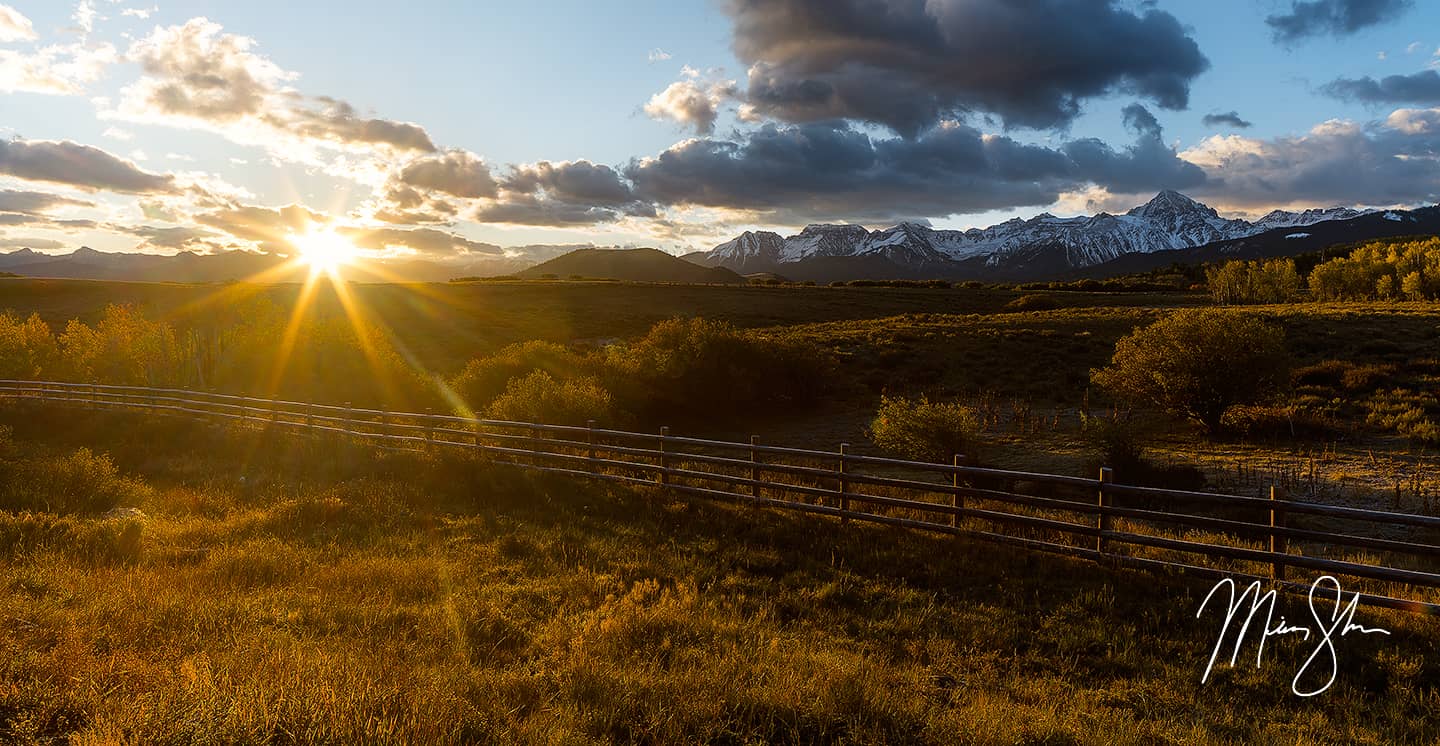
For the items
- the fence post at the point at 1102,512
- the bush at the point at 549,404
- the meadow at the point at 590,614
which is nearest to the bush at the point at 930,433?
the meadow at the point at 590,614

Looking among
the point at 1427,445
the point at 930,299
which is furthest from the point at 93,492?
the point at 930,299

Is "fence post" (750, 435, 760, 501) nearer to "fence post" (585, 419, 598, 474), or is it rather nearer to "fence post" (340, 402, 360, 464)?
"fence post" (585, 419, 598, 474)

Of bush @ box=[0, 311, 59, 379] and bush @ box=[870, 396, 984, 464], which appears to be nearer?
bush @ box=[870, 396, 984, 464]

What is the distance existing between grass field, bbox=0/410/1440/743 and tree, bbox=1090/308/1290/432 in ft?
54.2

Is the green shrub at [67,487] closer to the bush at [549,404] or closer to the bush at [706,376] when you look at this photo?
the bush at [549,404]

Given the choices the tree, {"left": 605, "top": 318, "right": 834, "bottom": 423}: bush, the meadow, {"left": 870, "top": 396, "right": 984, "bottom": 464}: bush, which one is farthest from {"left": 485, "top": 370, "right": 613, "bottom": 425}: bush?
the tree

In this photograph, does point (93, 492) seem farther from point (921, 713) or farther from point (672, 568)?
point (921, 713)

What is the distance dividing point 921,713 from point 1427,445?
22.0 metres

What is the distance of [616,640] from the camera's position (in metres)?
6.71
